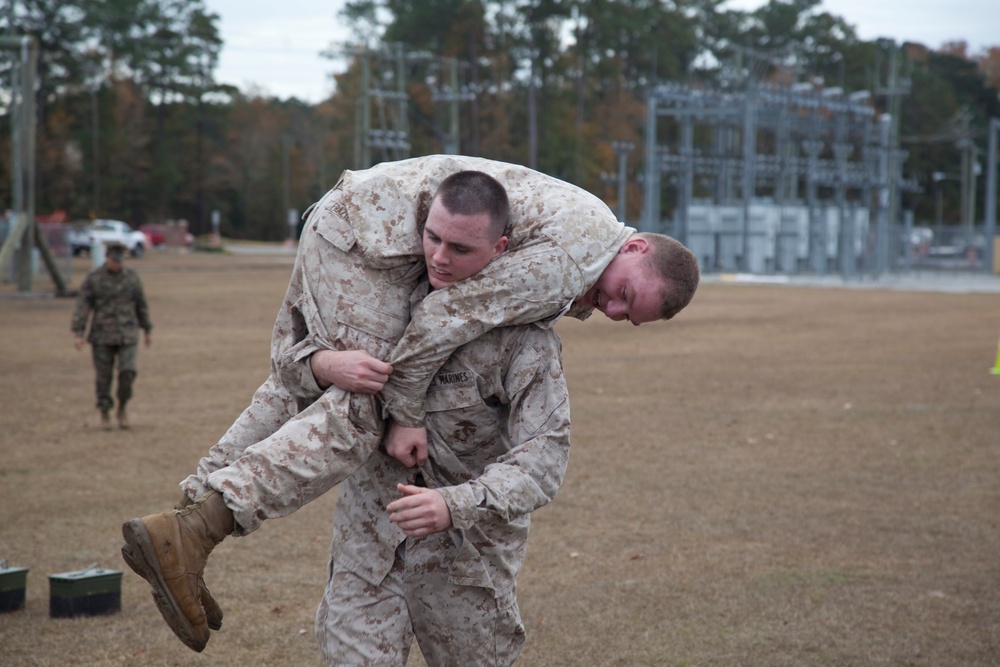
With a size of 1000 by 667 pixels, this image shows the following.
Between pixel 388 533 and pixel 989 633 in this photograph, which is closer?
pixel 388 533

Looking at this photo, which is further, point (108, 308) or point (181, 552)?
point (108, 308)

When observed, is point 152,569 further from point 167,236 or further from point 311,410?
point 167,236

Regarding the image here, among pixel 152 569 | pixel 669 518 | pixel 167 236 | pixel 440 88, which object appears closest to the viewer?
pixel 152 569

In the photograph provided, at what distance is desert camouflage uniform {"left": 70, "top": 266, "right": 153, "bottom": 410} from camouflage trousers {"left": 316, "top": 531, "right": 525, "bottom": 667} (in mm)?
8616

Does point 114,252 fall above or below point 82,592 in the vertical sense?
above

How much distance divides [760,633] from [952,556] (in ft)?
7.11

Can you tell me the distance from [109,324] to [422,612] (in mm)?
8795

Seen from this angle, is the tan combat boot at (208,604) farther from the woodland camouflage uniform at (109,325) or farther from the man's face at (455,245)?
the woodland camouflage uniform at (109,325)

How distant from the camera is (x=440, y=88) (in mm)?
68062

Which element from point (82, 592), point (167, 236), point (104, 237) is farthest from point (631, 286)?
point (167, 236)

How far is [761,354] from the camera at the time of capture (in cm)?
2008

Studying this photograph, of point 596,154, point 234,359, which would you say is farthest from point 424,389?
point 596,154

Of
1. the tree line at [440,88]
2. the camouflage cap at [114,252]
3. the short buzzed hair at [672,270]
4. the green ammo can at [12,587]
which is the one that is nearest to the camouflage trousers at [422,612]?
the short buzzed hair at [672,270]

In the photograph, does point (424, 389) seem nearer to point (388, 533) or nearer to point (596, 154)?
point (388, 533)
